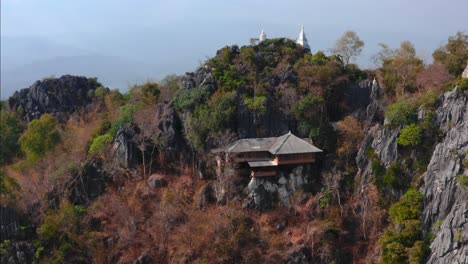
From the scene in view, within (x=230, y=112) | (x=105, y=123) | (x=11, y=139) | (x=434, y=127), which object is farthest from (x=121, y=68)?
(x=434, y=127)

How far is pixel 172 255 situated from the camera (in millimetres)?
20828

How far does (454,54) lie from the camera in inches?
1038

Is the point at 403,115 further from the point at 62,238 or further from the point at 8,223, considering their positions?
the point at 8,223

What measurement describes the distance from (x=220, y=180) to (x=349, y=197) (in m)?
6.50

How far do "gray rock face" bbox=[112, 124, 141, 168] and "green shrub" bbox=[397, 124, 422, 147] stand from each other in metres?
13.6

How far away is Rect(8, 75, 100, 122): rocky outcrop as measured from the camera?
122ft

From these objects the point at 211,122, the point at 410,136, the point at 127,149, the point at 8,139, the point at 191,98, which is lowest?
the point at 8,139

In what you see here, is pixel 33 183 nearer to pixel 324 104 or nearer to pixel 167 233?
pixel 167 233

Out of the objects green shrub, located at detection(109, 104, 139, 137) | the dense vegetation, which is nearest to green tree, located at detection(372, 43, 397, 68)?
the dense vegetation

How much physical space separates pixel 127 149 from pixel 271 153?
7.78m

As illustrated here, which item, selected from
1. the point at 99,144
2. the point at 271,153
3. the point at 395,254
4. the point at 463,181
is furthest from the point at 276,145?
the point at 99,144

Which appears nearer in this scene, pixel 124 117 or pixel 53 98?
pixel 124 117

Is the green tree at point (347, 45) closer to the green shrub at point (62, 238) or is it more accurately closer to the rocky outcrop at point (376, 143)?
the rocky outcrop at point (376, 143)

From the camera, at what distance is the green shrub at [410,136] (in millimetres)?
21328
